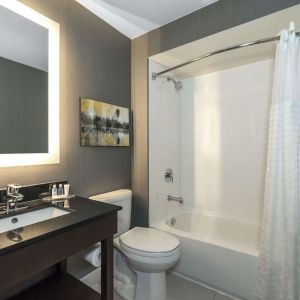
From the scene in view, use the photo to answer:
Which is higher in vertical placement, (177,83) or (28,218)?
(177,83)

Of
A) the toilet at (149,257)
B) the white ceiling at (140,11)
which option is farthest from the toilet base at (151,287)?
the white ceiling at (140,11)

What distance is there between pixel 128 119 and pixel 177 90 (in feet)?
2.77

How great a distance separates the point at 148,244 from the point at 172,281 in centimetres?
59

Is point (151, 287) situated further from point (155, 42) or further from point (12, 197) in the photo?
point (155, 42)

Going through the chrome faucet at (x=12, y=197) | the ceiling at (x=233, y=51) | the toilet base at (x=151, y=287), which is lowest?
the toilet base at (x=151, y=287)

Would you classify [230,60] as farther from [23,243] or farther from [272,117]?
[23,243]

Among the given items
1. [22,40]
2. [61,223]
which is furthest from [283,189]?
[22,40]

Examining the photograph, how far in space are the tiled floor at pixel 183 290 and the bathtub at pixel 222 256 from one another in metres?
0.06

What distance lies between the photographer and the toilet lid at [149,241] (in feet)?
4.94

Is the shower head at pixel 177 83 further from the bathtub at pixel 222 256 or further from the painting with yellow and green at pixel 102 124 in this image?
the bathtub at pixel 222 256

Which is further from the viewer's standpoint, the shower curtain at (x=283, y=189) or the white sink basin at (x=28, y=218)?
the shower curtain at (x=283, y=189)

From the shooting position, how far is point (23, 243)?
2.67 ft

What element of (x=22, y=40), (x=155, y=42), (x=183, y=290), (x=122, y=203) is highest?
(x=155, y=42)

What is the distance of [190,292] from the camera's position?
68.3 inches
